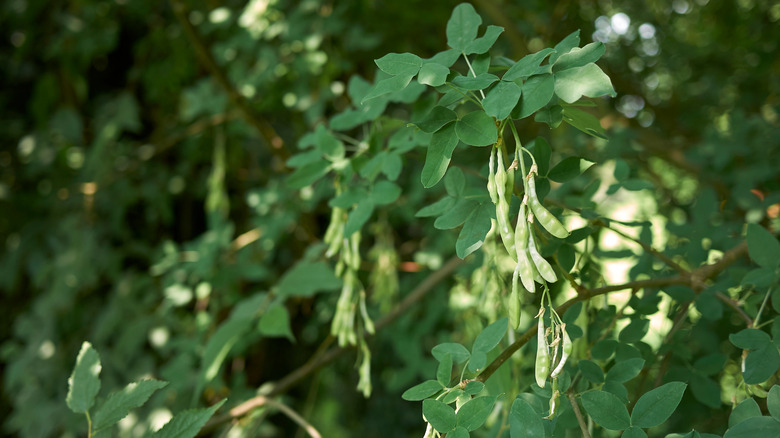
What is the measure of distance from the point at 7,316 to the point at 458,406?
1999 mm

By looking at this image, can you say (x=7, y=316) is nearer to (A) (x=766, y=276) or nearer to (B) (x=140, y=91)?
(B) (x=140, y=91)

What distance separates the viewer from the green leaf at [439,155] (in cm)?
53

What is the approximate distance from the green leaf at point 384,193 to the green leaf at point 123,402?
32 centimetres

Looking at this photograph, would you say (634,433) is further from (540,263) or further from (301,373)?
(301,373)

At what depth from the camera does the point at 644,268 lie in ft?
2.69

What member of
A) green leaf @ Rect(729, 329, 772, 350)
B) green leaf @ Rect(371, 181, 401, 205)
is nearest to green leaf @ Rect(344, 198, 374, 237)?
green leaf @ Rect(371, 181, 401, 205)

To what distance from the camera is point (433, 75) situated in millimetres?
506

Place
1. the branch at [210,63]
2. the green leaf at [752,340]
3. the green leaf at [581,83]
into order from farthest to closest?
the branch at [210,63]
the green leaf at [752,340]
the green leaf at [581,83]

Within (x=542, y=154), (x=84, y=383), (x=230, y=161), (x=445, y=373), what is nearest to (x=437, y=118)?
(x=542, y=154)

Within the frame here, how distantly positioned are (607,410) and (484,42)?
1.20ft

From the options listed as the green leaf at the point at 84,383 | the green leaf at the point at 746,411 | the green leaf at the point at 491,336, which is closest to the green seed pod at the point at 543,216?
the green leaf at the point at 491,336

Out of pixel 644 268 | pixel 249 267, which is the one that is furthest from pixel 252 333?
pixel 644 268

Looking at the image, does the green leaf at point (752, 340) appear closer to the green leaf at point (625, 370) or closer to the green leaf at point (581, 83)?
the green leaf at point (625, 370)

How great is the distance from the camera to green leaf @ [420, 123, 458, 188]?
0.53m
